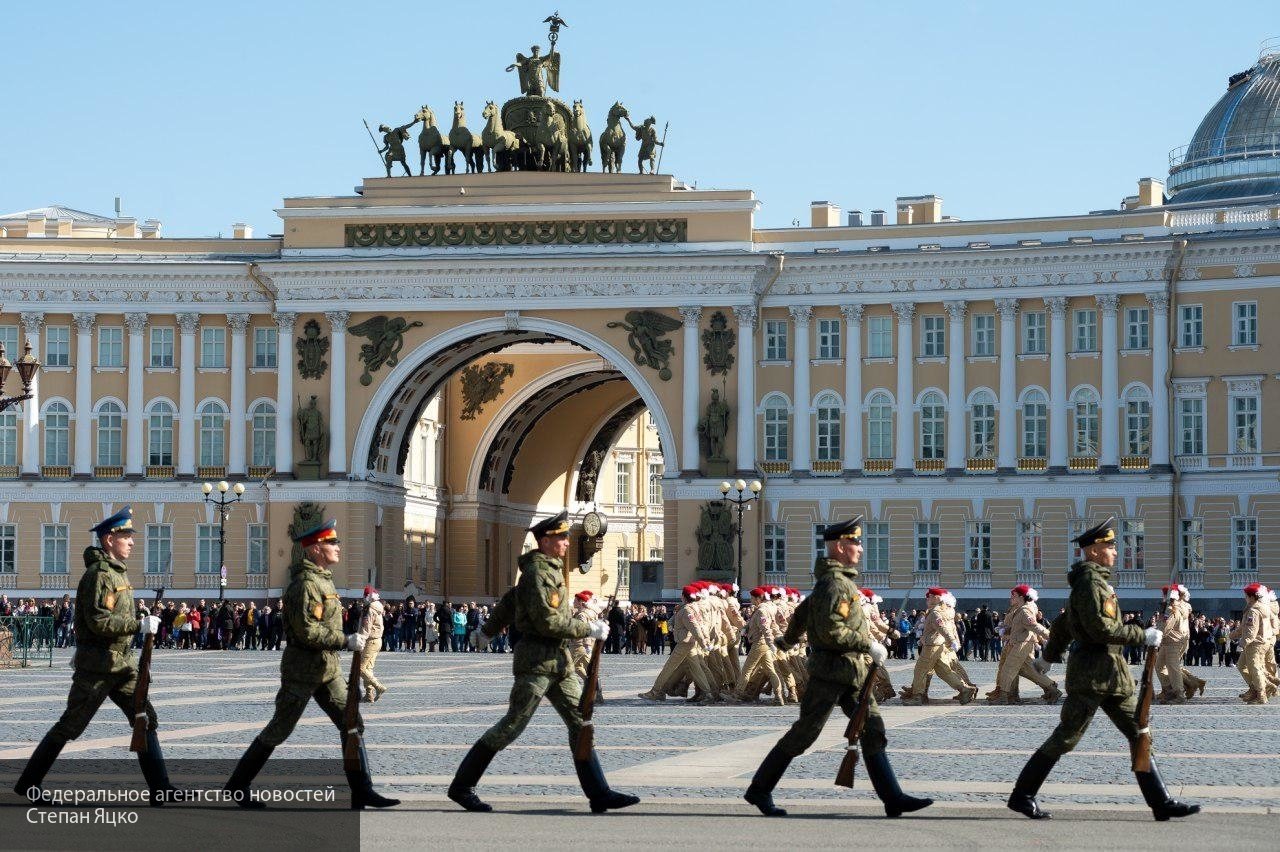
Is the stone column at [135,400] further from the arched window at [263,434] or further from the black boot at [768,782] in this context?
the black boot at [768,782]

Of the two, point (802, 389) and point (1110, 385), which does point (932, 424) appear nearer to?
point (802, 389)

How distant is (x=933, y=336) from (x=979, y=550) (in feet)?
19.5

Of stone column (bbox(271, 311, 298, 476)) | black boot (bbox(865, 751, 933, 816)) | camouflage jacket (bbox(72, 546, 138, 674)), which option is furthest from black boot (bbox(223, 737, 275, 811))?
stone column (bbox(271, 311, 298, 476))

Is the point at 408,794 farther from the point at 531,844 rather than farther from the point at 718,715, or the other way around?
the point at 718,715

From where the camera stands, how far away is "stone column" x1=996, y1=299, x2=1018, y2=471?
60031mm

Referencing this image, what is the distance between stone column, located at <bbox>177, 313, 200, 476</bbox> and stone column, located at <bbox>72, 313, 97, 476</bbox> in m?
2.56

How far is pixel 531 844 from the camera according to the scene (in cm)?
1322

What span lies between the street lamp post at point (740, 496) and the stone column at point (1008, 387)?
658 cm

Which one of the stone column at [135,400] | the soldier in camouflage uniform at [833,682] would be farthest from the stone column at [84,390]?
the soldier in camouflage uniform at [833,682]

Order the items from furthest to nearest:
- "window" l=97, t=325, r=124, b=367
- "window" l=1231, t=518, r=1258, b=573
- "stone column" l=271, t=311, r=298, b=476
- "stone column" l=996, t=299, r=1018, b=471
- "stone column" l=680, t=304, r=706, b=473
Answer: "window" l=97, t=325, r=124, b=367 → "stone column" l=271, t=311, r=298, b=476 → "stone column" l=680, t=304, r=706, b=473 → "stone column" l=996, t=299, r=1018, b=471 → "window" l=1231, t=518, r=1258, b=573

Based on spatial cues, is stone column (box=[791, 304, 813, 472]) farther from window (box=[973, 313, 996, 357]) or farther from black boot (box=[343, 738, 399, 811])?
black boot (box=[343, 738, 399, 811])

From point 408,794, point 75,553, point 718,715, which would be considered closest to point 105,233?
point 75,553

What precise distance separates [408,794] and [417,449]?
172 feet

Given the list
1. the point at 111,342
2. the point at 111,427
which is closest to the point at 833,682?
the point at 111,427
